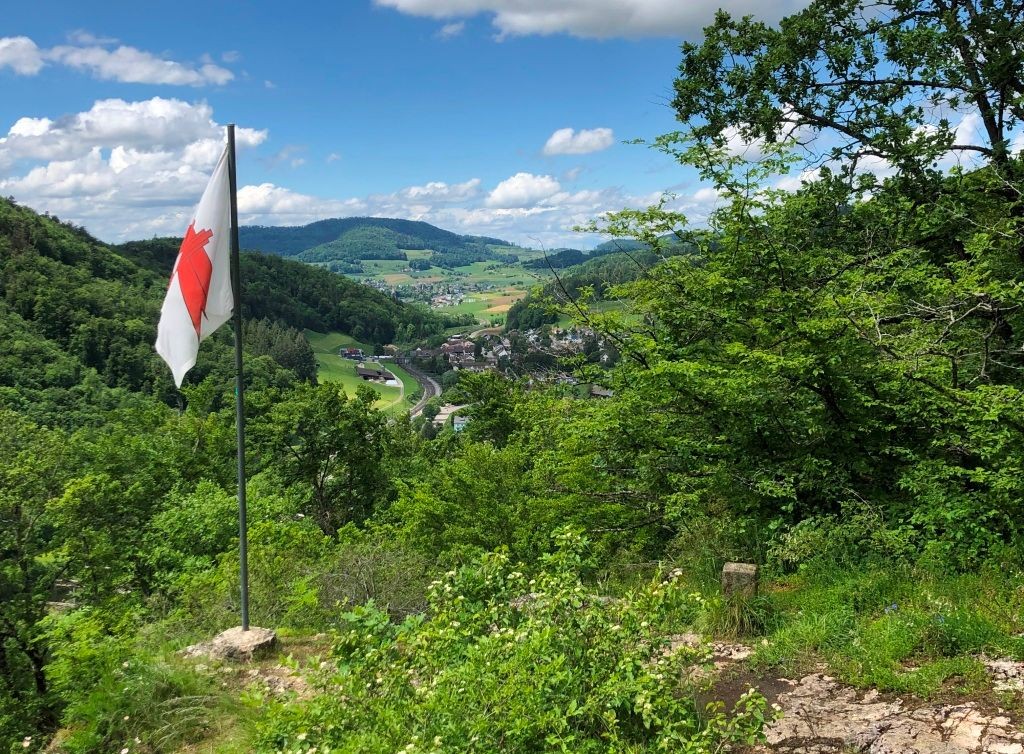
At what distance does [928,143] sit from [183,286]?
9.93 m

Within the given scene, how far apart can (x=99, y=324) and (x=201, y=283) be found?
87844 mm

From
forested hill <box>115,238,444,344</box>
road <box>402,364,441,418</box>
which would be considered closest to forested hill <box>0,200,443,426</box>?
forested hill <box>115,238,444,344</box>

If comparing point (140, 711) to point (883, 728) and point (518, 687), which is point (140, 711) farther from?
point (883, 728)

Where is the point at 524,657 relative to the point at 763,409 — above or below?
below

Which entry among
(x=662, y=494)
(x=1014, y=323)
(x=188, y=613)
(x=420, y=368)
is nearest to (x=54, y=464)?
(x=188, y=613)

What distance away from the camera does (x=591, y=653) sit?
3.43 meters

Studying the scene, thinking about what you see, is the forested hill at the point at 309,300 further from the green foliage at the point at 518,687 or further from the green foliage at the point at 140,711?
the green foliage at the point at 518,687

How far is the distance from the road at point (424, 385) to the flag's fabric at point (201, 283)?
3292 inches

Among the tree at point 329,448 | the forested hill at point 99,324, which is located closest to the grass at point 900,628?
the tree at point 329,448

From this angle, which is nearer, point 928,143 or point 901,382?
point 901,382

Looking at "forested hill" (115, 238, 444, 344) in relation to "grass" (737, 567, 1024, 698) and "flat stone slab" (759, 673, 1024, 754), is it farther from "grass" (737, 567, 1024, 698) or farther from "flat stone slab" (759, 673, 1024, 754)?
"flat stone slab" (759, 673, 1024, 754)

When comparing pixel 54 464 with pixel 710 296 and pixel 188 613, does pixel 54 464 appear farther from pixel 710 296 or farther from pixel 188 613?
pixel 710 296

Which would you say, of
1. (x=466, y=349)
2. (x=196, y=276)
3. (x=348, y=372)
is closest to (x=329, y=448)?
(x=196, y=276)

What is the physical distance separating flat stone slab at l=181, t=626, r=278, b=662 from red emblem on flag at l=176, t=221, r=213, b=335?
293 cm
